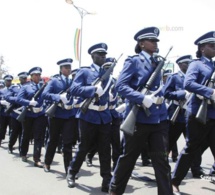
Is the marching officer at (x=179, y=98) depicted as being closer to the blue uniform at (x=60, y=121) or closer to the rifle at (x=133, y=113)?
the blue uniform at (x=60, y=121)

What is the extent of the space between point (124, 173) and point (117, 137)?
2.37 meters

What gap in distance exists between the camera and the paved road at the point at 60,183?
16.4 feet

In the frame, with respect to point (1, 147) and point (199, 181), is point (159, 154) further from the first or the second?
point (1, 147)

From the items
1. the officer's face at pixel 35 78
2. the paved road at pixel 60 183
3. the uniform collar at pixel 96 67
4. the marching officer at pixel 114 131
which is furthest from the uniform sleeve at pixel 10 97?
the uniform collar at pixel 96 67

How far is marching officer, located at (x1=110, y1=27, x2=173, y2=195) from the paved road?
1.13 metres

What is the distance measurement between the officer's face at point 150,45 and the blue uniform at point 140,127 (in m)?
0.10

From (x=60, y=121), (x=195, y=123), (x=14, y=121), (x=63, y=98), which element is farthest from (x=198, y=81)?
(x=14, y=121)

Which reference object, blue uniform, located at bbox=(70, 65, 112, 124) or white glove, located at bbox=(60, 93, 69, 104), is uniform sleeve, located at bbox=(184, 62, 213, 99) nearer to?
blue uniform, located at bbox=(70, 65, 112, 124)

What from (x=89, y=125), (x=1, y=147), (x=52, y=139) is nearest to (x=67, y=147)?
(x=52, y=139)

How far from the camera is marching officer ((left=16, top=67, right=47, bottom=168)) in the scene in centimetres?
716

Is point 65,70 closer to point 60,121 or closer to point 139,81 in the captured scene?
point 60,121

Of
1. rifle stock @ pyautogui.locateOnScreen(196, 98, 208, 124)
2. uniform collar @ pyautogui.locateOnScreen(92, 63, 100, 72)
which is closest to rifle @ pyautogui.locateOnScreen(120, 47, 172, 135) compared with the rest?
rifle stock @ pyautogui.locateOnScreen(196, 98, 208, 124)

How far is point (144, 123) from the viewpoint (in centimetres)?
393

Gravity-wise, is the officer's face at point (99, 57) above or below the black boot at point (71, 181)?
above
